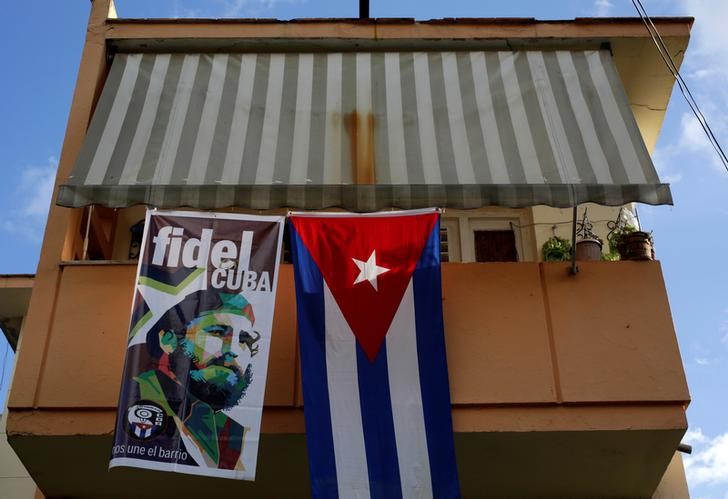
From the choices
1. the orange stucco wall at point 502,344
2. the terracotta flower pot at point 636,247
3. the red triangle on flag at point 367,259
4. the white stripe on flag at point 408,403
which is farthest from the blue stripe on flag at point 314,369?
the terracotta flower pot at point 636,247

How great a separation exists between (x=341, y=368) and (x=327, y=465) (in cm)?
75

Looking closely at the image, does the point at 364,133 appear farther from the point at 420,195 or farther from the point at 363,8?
the point at 363,8

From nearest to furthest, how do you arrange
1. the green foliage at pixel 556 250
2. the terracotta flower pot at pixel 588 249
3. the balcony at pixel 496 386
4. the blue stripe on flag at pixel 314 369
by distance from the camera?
1. the blue stripe on flag at pixel 314 369
2. the balcony at pixel 496 386
3. the terracotta flower pot at pixel 588 249
4. the green foliage at pixel 556 250

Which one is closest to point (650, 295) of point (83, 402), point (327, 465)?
point (327, 465)

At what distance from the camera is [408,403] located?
6.20 metres

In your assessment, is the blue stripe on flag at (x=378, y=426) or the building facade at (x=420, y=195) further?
the building facade at (x=420, y=195)

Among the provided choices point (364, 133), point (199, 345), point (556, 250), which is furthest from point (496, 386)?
point (364, 133)

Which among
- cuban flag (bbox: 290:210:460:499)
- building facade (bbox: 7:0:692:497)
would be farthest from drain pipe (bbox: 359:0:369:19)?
cuban flag (bbox: 290:210:460:499)

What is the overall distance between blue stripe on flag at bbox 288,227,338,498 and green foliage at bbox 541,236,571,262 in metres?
2.88

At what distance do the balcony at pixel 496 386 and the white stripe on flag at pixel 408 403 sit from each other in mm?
640

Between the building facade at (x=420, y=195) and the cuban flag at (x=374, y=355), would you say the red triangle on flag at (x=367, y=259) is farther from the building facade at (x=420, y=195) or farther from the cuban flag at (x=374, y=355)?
the building facade at (x=420, y=195)

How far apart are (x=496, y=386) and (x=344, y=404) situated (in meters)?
1.39

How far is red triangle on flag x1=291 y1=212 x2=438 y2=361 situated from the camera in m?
6.55

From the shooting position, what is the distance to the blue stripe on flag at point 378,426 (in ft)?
19.2
